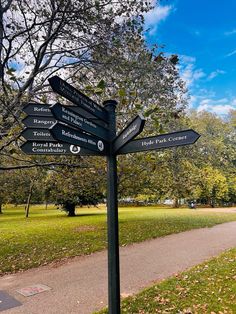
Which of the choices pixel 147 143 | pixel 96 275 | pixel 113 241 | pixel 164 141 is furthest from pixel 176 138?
pixel 96 275

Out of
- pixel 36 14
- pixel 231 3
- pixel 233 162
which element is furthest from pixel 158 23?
pixel 233 162

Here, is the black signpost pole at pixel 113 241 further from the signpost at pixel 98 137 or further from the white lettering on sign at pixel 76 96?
the white lettering on sign at pixel 76 96

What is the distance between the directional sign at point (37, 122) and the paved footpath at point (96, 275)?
9.60 feet

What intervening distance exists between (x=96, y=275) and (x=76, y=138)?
4417 mm

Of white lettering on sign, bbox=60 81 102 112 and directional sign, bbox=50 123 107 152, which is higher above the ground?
white lettering on sign, bbox=60 81 102 112

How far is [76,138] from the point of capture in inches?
104

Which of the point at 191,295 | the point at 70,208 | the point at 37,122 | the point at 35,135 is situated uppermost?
the point at 37,122

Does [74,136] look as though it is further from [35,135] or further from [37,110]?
[37,110]

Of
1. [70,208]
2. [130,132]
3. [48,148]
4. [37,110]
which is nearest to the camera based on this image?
[130,132]

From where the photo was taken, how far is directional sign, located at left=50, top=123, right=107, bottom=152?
2.43m

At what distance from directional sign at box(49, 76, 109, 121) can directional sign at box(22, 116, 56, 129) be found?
1.93 ft

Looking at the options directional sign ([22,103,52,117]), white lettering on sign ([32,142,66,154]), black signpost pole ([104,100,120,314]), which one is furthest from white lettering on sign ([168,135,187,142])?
directional sign ([22,103,52,117])

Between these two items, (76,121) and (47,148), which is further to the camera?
(47,148)

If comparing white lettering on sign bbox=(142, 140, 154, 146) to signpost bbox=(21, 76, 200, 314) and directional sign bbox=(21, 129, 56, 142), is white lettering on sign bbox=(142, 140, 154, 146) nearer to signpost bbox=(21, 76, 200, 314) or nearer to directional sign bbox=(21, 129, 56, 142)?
signpost bbox=(21, 76, 200, 314)
